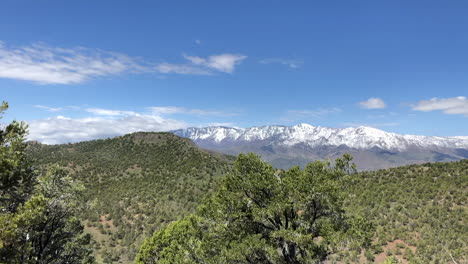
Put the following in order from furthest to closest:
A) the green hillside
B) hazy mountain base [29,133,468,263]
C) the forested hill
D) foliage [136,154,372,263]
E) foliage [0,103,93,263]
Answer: the forested hill
hazy mountain base [29,133,468,263]
the green hillside
foliage [136,154,372,263]
foliage [0,103,93,263]

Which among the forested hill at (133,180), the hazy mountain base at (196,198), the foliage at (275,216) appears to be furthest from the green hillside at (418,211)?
the forested hill at (133,180)

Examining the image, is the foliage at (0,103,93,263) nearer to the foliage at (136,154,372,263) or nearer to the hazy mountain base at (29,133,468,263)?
the hazy mountain base at (29,133,468,263)

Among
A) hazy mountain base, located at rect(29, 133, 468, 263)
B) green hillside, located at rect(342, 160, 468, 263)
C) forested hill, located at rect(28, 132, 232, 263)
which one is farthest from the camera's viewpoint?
forested hill, located at rect(28, 132, 232, 263)

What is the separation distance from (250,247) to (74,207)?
11.4 metres

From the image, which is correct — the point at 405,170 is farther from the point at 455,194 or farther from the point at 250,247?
the point at 250,247

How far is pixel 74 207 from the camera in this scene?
664 inches

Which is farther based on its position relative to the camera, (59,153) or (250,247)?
(59,153)

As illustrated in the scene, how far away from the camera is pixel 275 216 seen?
1453 cm

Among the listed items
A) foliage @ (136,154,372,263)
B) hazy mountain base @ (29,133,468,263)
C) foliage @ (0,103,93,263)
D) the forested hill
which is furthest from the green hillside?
the forested hill

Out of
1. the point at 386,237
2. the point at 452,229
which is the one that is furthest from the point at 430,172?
the point at 386,237

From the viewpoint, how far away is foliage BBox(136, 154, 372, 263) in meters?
13.4

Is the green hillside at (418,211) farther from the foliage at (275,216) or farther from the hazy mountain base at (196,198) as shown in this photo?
the foliage at (275,216)

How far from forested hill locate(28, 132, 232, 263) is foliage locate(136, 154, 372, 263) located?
9.40 metres

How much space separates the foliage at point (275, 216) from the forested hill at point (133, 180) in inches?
370
